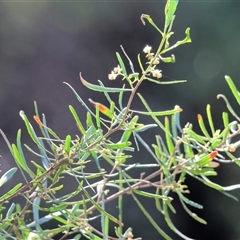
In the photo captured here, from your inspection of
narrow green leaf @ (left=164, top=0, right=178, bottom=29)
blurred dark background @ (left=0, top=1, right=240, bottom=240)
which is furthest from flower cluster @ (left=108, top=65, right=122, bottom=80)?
blurred dark background @ (left=0, top=1, right=240, bottom=240)

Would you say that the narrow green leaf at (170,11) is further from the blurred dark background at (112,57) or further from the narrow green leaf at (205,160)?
the blurred dark background at (112,57)

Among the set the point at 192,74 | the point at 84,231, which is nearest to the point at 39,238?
the point at 84,231

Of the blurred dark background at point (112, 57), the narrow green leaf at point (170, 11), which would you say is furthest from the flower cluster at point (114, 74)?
the blurred dark background at point (112, 57)

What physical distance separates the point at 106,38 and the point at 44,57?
15 centimetres

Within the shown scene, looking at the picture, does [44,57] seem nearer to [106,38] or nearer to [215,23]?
[106,38]

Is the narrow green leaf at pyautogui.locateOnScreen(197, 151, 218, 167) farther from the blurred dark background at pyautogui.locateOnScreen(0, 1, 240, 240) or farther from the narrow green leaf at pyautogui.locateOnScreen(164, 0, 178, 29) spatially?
the blurred dark background at pyautogui.locateOnScreen(0, 1, 240, 240)

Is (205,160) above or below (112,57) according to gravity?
below

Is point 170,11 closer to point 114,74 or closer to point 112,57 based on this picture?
point 114,74

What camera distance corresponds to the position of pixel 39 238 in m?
0.23

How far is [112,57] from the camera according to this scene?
2.93ft

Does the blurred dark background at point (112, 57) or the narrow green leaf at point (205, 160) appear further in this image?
the blurred dark background at point (112, 57)

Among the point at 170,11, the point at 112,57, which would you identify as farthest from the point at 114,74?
the point at 112,57

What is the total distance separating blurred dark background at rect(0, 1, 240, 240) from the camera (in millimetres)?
867

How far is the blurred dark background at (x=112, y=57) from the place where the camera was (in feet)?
2.85
